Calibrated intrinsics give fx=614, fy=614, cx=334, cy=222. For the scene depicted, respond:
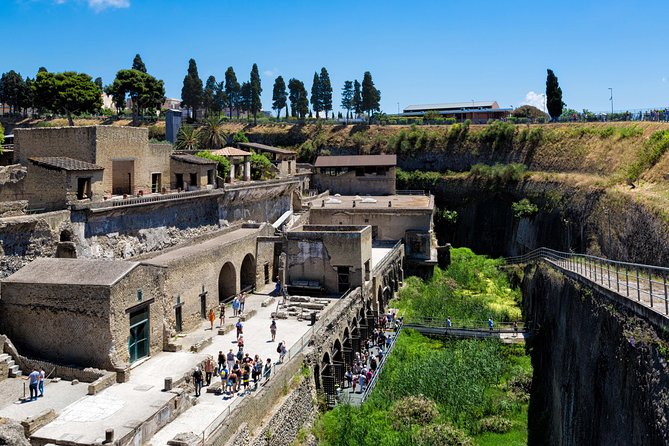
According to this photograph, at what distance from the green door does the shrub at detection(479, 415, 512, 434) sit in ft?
41.5

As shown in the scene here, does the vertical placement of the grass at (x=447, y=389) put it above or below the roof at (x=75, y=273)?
below

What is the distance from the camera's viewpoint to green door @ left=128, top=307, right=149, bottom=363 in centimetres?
2067

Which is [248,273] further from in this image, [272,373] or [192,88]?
[192,88]

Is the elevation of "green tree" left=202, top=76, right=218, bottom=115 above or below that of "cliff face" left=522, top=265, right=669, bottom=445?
above

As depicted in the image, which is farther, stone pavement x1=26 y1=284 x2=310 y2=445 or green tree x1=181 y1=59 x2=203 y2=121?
green tree x1=181 y1=59 x2=203 y2=121

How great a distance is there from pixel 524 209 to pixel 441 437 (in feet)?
118

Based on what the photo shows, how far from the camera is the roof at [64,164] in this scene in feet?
90.5

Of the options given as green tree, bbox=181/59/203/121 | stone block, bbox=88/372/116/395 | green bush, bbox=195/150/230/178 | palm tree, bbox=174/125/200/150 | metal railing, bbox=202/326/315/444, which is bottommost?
metal railing, bbox=202/326/315/444

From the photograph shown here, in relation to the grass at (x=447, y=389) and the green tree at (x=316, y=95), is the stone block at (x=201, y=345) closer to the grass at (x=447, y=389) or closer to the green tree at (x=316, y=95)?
the grass at (x=447, y=389)

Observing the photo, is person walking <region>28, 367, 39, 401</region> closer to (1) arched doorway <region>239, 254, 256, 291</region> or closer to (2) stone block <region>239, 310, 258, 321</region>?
(2) stone block <region>239, 310, 258, 321</region>

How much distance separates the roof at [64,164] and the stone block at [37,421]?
14096mm

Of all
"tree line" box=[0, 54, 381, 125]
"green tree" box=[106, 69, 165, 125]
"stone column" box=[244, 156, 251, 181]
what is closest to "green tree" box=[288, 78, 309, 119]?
"tree line" box=[0, 54, 381, 125]

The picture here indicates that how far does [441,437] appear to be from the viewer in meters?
21.3

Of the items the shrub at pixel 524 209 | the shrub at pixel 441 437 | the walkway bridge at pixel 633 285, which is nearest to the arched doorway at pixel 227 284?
the shrub at pixel 441 437
